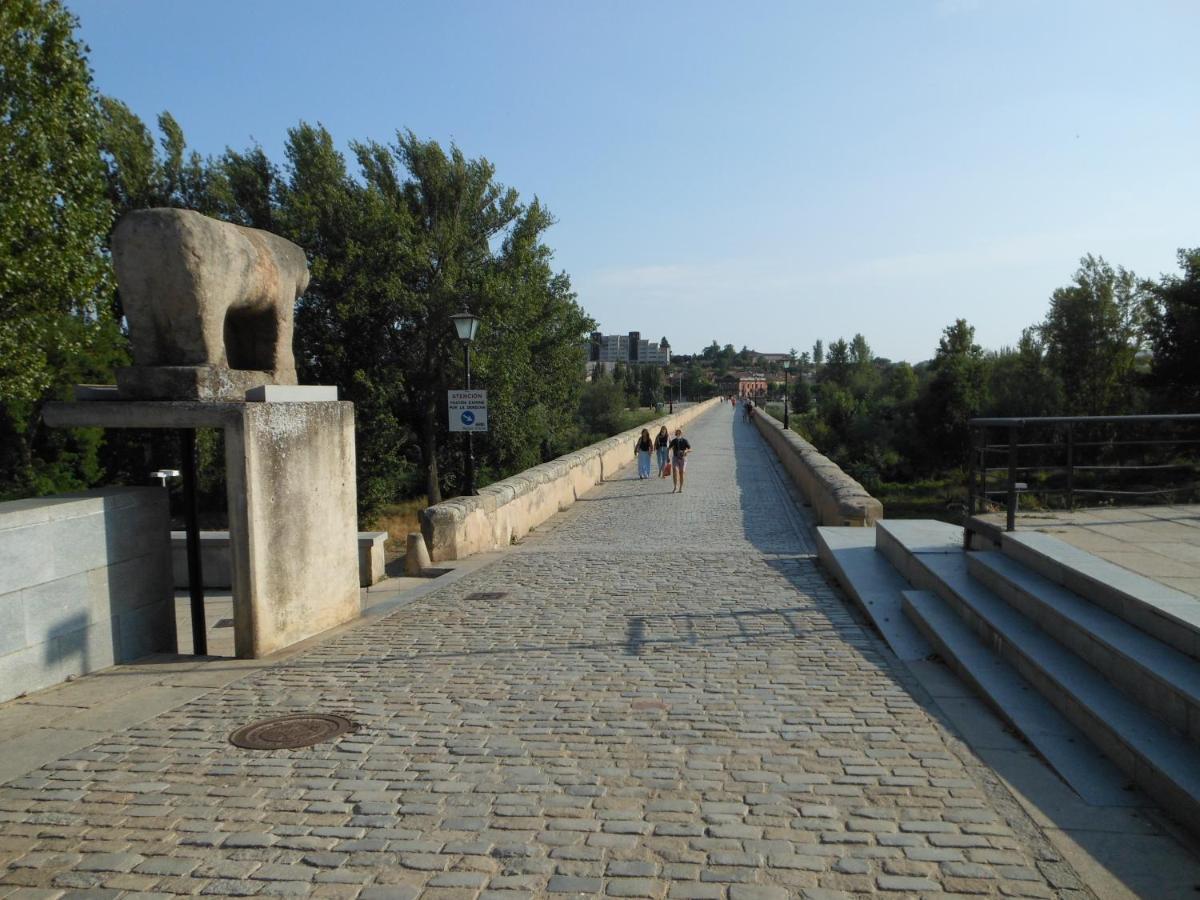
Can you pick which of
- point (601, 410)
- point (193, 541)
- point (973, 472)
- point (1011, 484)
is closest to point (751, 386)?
point (601, 410)

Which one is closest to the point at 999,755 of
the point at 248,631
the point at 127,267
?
the point at 248,631

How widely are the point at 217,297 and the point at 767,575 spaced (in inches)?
252

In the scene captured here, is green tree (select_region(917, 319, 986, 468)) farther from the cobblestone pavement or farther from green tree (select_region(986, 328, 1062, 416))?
the cobblestone pavement

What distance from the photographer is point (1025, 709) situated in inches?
198

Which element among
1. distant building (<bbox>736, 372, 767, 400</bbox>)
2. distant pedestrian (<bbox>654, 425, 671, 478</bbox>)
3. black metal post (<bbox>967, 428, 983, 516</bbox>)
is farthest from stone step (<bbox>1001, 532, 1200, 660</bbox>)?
distant building (<bbox>736, 372, 767, 400</bbox>)

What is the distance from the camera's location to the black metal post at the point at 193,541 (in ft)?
23.0

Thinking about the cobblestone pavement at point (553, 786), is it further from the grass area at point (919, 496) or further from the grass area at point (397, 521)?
the grass area at point (919, 496)

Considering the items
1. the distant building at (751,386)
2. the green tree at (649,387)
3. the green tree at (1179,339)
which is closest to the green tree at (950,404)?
the green tree at (1179,339)

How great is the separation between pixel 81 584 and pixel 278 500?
140cm

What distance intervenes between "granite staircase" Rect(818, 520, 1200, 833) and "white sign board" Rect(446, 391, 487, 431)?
24.5 ft

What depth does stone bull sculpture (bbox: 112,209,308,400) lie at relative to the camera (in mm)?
6383

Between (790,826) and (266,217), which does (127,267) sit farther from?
(266,217)

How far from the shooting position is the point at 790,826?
12.5ft

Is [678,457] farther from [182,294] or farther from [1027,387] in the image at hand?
[1027,387]
